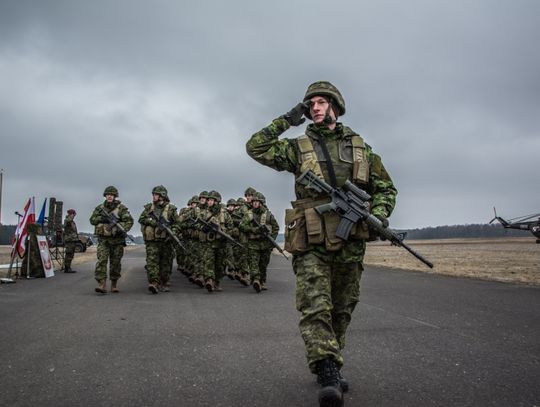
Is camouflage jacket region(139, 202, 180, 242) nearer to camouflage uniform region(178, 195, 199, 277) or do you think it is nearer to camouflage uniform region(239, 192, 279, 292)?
camouflage uniform region(178, 195, 199, 277)

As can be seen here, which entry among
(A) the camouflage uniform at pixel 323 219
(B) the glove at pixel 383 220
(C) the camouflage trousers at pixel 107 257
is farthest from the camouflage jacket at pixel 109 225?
(B) the glove at pixel 383 220

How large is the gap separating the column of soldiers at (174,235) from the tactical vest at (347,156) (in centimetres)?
669

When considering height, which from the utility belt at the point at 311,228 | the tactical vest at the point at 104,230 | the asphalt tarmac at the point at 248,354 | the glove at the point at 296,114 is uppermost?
the glove at the point at 296,114

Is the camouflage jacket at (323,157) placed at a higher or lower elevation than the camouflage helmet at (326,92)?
lower

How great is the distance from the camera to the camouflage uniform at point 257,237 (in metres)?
10.4

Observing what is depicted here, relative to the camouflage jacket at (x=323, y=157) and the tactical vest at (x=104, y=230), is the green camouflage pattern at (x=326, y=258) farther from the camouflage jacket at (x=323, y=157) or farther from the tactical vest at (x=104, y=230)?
the tactical vest at (x=104, y=230)

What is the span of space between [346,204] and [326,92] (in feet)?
3.29

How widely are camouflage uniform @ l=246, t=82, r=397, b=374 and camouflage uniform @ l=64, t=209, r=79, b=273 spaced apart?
14333 millimetres

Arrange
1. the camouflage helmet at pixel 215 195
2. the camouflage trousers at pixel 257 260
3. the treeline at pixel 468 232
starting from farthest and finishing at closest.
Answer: the treeline at pixel 468 232
the camouflage helmet at pixel 215 195
the camouflage trousers at pixel 257 260

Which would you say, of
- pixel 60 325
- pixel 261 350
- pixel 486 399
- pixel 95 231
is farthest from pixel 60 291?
pixel 486 399

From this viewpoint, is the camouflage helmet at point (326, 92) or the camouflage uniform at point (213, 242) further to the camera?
the camouflage uniform at point (213, 242)

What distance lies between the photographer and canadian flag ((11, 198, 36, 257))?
1302cm

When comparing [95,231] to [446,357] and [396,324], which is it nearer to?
[396,324]

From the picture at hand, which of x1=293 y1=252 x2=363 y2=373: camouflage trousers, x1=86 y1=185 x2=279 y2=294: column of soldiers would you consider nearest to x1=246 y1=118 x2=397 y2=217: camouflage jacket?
x1=293 y1=252 x2=363 y2=373: camouflage trousers
